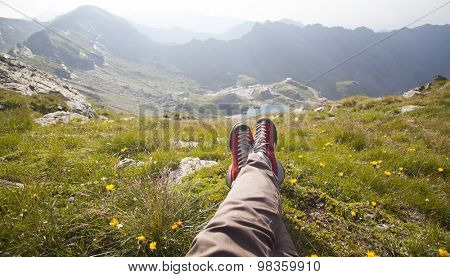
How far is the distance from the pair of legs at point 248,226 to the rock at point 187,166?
2.07 m

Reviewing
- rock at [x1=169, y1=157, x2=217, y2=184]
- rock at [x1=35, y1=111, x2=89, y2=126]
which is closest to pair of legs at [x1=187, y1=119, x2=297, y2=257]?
rock at [x1=169, y1=157, x2=217, y2=184]

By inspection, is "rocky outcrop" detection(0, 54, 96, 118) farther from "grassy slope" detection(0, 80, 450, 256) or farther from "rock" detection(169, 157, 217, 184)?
"rock" detection(169, 157, 217, 184)

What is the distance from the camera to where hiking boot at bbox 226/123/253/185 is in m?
4.05

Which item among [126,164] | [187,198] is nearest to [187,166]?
[126,164]

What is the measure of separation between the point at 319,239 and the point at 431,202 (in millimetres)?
2137

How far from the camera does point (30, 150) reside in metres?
5.45

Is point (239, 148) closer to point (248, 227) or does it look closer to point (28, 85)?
point (248, 227)

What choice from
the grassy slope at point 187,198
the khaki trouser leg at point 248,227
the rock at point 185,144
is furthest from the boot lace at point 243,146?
the rock at point 185,144

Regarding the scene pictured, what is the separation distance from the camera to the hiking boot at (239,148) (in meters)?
4.05

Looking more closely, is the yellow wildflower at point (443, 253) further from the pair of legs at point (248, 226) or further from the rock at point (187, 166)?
the rock at point (187, 166)
